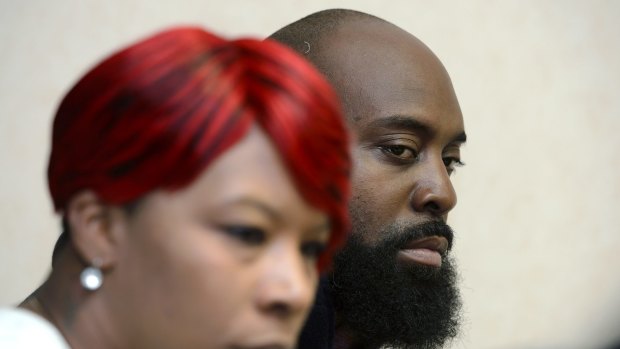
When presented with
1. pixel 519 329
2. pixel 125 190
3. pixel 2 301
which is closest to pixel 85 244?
pixel 125 190

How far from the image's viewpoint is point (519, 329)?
302 cm

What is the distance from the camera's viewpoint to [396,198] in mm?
1843

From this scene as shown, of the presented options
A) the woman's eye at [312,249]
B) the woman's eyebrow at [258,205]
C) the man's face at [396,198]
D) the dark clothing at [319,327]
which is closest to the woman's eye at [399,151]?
the man's face at [396,198]

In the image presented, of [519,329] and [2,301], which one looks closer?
[2,301]

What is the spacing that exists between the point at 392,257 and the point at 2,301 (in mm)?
820

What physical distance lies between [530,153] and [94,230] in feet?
6.84

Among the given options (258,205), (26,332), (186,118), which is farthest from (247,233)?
(26,332)

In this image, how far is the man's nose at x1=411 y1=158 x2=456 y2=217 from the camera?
1834mm

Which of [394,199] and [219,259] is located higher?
[219,259]

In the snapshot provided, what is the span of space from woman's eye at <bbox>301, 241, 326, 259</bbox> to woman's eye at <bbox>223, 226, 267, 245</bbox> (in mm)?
74

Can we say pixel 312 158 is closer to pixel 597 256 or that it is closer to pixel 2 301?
pixel 2 301

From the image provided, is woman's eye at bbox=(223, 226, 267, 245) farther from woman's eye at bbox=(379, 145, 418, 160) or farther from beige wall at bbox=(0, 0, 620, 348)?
beige wall at bbox=(0, 0, 620, 348)

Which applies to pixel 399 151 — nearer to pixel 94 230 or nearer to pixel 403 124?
pixel 403 124

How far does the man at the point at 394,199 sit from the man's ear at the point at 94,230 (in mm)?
717
